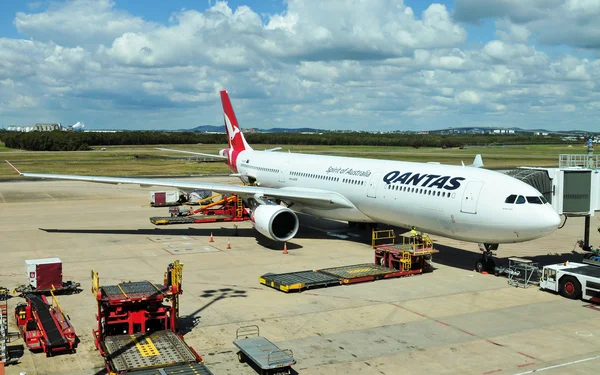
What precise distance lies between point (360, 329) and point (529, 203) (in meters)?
8.40

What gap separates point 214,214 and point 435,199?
17.9 metres

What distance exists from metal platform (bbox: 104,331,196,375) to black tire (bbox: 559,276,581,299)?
12709mm

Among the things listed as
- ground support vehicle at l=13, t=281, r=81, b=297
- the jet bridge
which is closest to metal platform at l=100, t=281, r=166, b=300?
ground support vehicle at l=13, t=281, r=81, b=297

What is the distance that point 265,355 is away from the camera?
42.3ft

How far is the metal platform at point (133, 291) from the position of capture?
1464 cm

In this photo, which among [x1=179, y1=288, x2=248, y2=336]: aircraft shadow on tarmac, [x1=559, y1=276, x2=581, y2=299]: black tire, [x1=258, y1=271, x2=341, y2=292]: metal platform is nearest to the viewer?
[x1=179, y1=288, x2=248, y2=336]: aircraft shadow on tarmac

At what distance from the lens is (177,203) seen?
43750 mm

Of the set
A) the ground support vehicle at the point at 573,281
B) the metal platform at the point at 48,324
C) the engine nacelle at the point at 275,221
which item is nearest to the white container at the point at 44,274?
the metal platform at the point at 48,324

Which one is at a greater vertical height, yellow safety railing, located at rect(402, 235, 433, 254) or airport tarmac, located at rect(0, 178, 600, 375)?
yellow safety railing, located at rect(402, 235, 433, 254)

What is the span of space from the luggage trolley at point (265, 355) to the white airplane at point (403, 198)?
10241 millimetres

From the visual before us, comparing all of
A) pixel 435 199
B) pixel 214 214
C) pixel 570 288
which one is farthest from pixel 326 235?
pixel 570 288

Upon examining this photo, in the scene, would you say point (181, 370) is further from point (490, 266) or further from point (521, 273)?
point (521, 273)

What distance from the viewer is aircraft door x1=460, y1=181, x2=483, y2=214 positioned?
21.1 meters

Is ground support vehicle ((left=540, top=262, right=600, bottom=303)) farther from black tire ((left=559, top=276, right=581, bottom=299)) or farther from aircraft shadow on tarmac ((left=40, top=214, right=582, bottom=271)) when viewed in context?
aircraft shadow on tarmac ((left=40, top=214, right=582, bottom=271))
